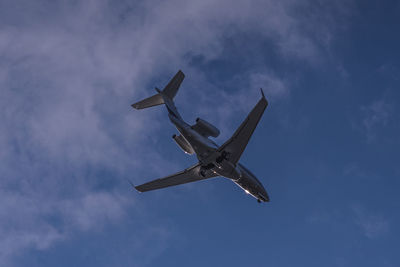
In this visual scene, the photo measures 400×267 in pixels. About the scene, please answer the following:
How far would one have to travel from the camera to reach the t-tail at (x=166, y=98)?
41.1m

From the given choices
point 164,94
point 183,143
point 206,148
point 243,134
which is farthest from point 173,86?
point 243,134

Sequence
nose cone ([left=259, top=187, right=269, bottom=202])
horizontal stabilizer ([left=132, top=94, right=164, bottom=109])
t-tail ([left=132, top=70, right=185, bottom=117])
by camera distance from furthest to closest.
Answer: nose cone ([left=259, top=187, right=269, bottom=202]) < horizontal stabilizer ([left=132, top=94, right=164, bottom=109]) < t-tail ([left=132, top=70, right=185, bottom=117])

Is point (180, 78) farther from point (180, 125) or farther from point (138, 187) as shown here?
point (138, 187)

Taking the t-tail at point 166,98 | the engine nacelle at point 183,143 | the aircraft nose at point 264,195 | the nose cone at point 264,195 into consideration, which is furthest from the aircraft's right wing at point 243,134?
the t-tail at point 166,98

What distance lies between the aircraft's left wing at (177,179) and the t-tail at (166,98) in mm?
7070

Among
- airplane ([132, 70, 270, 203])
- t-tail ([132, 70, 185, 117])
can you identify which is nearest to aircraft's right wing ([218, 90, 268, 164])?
airplane ([132, 70, 270, 203])

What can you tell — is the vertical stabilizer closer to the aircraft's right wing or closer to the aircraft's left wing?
the aircraft's left wing

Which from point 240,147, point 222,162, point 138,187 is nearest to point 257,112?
point 240,147

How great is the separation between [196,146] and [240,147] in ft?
14.9

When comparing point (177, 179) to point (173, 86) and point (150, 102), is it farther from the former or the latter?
point (173, 86)

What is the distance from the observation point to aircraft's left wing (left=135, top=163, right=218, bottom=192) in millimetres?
41938

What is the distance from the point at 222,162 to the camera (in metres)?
37.6

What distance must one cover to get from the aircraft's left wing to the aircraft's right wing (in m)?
5.88

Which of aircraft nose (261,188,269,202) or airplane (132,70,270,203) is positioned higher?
airplane (132,70,270,203)
